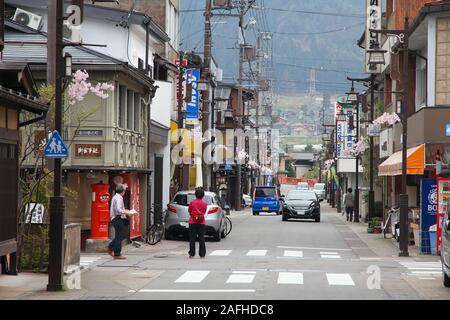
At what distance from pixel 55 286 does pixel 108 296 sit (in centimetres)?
126

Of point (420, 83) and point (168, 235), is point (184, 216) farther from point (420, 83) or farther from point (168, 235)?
point (420, 83)

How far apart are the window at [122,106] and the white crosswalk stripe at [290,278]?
1109cm

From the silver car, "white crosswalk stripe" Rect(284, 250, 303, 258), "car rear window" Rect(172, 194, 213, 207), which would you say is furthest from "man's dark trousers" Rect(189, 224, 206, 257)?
"car rear window" Rect(172, 194, 213, 207)

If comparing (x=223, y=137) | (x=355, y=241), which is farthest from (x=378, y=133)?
(x=223, y=137)

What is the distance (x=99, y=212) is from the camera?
2858 centimetres

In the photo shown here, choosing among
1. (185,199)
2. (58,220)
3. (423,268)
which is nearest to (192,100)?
(185,199)

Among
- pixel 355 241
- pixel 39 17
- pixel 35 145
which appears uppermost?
pixel 39 17

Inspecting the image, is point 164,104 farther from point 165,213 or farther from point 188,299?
point 188,299

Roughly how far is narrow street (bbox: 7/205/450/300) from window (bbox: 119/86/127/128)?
4.06m

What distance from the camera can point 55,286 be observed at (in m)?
17.3

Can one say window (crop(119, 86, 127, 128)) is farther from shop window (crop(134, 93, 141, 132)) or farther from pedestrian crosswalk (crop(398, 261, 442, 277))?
pedestrian crosswalk (crop(398, 261, 442, 277))

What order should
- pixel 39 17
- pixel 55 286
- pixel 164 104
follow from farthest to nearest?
pixel 164 104, pixel 39 17, pixel 55 286

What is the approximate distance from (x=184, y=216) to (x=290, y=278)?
14124 mm

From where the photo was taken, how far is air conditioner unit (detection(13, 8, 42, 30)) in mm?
34531
